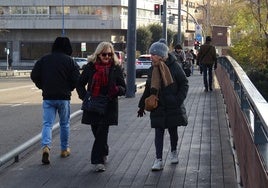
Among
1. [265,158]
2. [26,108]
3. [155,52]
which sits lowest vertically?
[26,108]

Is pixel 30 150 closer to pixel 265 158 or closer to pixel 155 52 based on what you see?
pixel 155 52

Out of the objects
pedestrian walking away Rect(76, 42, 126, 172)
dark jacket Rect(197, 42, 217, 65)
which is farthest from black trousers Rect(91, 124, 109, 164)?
dark jacket Rect(197, 42, 217, 65)

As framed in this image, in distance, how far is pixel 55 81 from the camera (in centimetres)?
880

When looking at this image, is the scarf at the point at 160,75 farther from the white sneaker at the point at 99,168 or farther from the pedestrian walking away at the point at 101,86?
the white sneaker at the point at 99,168

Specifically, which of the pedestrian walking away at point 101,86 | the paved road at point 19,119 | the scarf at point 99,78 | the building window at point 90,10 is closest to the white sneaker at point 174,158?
the pedestrian walking away at point 101,86

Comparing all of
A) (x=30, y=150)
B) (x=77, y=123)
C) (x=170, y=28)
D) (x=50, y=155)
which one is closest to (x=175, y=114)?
(x=50, y=155)

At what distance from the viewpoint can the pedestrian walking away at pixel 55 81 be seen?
347 inches

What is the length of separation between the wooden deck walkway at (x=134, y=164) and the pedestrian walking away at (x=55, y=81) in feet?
1.91

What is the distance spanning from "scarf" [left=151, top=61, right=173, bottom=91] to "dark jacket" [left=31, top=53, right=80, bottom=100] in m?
1.35

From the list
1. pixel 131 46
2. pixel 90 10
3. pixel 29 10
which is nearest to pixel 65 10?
pixel 90 10

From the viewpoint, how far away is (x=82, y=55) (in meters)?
86.2

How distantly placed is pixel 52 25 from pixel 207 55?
6781 cm

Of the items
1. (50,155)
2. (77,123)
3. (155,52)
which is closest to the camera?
(155,52)

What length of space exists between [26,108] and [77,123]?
5.97 metres
